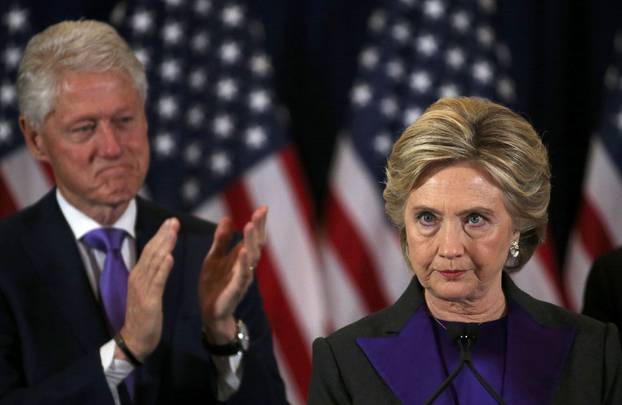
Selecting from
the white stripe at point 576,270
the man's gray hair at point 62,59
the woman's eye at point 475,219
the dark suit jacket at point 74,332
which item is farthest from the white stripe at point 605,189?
the woman's eye at point 475,219

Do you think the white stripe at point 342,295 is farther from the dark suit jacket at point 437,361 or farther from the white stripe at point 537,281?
the dark suit jacket at point 437,361

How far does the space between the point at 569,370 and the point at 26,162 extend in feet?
8.28

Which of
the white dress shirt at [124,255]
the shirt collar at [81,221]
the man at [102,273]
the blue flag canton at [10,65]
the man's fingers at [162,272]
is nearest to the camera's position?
the man's fingers at [162,272]

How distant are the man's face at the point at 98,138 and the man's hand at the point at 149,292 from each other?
0.31m

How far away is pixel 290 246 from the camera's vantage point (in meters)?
4.07

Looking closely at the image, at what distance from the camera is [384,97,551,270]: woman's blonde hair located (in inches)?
78.7

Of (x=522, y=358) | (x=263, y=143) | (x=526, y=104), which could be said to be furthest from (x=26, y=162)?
(x=522, y=358)

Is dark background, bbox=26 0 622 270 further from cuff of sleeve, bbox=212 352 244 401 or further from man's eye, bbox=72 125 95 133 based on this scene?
cuff of sleeve, bbox=212 352 244 401

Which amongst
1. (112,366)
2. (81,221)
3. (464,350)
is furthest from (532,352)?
(81,221)

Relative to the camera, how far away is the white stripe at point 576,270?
4211mm

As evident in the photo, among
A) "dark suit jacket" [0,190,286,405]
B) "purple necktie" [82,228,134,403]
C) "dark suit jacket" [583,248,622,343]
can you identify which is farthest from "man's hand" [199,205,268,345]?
"dark suit jacket" [583,248,622,343]

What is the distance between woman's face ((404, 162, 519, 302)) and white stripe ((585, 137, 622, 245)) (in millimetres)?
2250

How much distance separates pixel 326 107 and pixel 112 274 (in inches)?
62.3

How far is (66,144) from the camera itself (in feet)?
9.50
